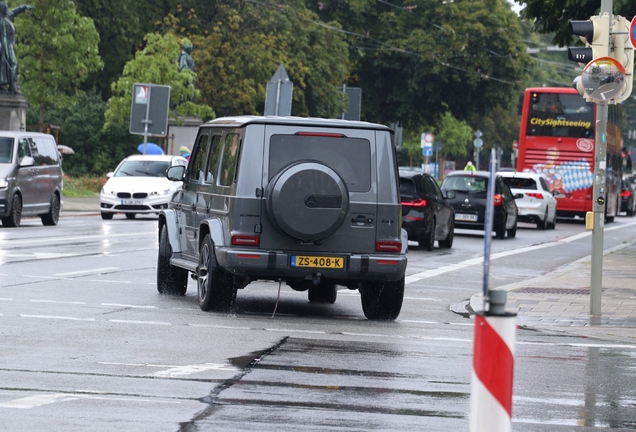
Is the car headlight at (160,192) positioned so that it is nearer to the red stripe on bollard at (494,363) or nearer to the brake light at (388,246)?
the brake light at (388,246)

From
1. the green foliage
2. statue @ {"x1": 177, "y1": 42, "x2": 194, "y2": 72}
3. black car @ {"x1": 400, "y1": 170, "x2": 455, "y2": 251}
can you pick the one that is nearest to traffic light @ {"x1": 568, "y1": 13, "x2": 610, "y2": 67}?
black car @ {"x1": 400, "y1": 170, "x2": 455, "y2": 251}

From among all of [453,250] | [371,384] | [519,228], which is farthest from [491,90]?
[371,384]

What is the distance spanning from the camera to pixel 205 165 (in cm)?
1414

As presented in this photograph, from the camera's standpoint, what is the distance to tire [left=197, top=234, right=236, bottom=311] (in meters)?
12.9

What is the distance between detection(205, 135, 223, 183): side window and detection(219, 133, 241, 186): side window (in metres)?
0.21

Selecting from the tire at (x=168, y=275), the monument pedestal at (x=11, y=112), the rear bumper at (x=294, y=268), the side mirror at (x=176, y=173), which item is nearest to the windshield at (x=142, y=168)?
the monument pedestal at (x=11, y=112)

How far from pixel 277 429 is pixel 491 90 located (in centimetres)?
6144

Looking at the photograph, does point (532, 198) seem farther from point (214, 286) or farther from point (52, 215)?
point (214, 286)

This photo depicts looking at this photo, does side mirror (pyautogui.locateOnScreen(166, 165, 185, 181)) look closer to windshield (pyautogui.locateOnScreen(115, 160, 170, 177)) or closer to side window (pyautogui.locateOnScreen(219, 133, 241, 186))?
side window (pyautogui.locateOnScreen(219, 133, 241, 186))

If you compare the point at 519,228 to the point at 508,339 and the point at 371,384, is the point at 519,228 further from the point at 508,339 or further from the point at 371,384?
the point at 508,339

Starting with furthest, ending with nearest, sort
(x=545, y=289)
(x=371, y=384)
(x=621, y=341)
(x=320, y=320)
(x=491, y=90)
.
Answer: (x=491, y=90)
(x=545, y=289)
(x=320, y=320)
(x=621, y=341)
(x=371, y=384)

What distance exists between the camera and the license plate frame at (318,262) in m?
12.6

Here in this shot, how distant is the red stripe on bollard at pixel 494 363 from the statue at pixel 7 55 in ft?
116

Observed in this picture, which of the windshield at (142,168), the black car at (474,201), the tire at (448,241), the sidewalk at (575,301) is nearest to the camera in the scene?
the sidewalk at (575,301)
